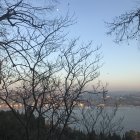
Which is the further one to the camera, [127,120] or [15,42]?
[127,120]

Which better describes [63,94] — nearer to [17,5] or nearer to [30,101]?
[30,101]

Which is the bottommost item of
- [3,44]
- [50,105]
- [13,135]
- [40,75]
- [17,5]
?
Answer: [13,135]

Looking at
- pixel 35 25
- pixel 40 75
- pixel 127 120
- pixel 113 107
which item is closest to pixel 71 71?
pixel 40 75

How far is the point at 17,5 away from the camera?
30.5ft

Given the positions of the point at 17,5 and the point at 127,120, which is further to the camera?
the point at 127,120

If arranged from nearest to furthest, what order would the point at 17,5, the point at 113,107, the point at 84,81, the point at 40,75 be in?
the point at 17,5, the point at 40,75, the point at 84,81, the point at 113,107

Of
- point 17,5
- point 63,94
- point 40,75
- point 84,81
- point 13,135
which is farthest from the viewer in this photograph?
point 13,135

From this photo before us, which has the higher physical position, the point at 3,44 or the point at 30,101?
the point at 3,44

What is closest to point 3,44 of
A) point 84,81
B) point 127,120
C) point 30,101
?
point 30,101

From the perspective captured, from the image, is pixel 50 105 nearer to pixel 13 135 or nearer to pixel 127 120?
pixel 13 135

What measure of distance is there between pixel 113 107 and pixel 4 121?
13893 millimetres

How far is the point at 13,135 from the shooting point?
51.3 ft

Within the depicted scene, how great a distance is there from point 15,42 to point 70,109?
321 cm

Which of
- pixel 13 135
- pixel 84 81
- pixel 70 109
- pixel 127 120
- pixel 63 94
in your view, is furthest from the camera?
pixel 127 120
